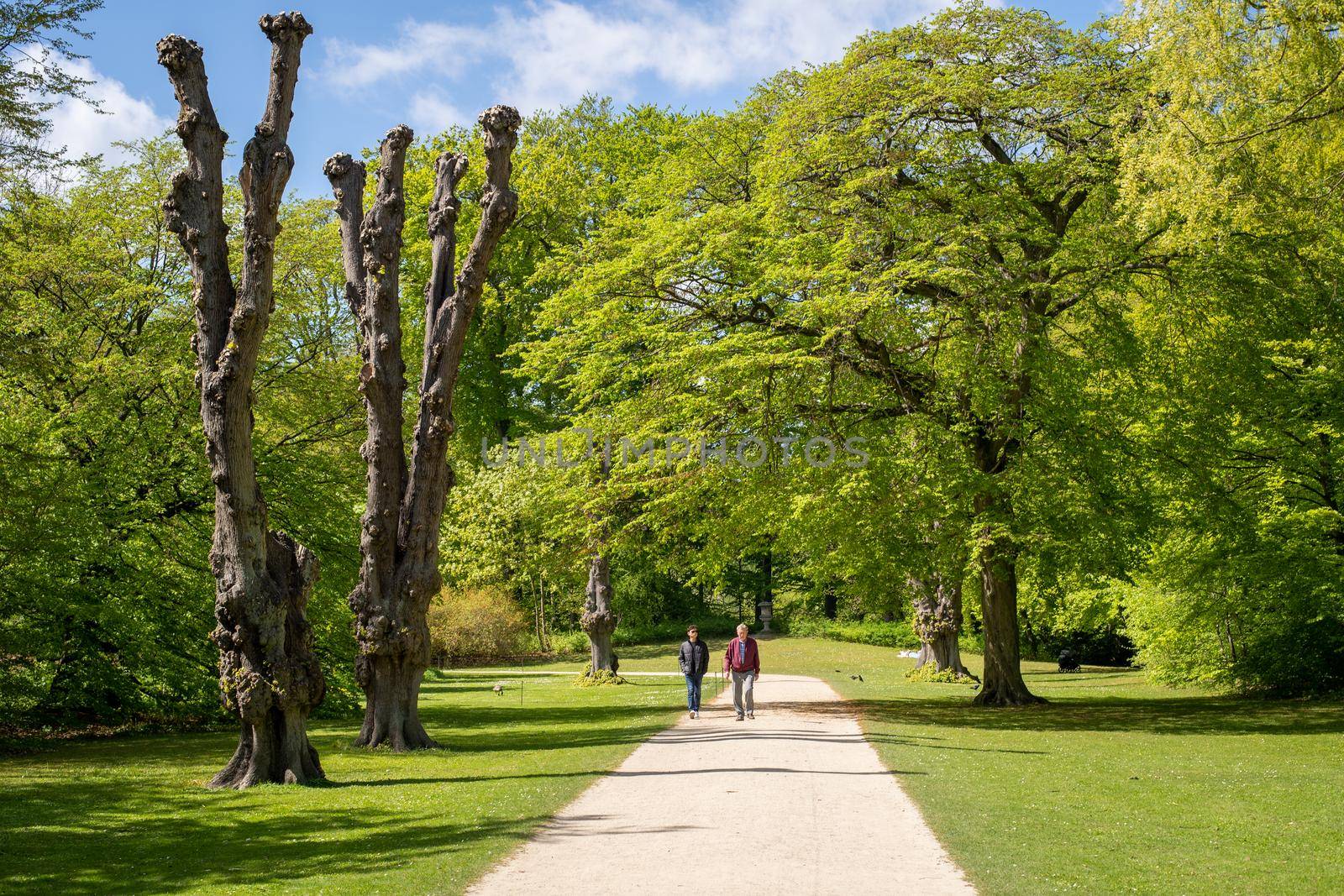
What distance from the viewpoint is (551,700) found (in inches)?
1003

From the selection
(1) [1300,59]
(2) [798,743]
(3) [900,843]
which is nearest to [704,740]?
(2) [798,743]

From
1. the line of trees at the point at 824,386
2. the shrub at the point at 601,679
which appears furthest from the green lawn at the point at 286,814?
the shrub at the point at 601,679

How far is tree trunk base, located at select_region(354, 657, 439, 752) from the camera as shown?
15773 millimetres

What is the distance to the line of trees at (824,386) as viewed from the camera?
16625mm

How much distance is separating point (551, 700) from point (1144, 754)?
14.1 m

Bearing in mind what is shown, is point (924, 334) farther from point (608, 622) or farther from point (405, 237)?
point (405, 237)

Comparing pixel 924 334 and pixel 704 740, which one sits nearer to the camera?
pixel 704 740

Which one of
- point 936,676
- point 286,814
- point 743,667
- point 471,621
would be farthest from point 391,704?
point 471,621

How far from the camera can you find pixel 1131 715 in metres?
20.7

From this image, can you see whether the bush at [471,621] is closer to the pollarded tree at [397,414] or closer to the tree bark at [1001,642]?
the tree bark at [1001,642]

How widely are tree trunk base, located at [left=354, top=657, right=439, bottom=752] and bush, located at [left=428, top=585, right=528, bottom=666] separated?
22.5 m

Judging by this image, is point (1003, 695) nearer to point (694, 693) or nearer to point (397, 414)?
point (694, 693)

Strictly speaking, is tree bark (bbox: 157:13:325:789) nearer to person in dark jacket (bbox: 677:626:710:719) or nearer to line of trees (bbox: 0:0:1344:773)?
line of trees (bbox: 0:0:1344:773)

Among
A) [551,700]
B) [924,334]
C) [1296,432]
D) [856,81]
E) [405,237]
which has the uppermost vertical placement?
[405,237]
